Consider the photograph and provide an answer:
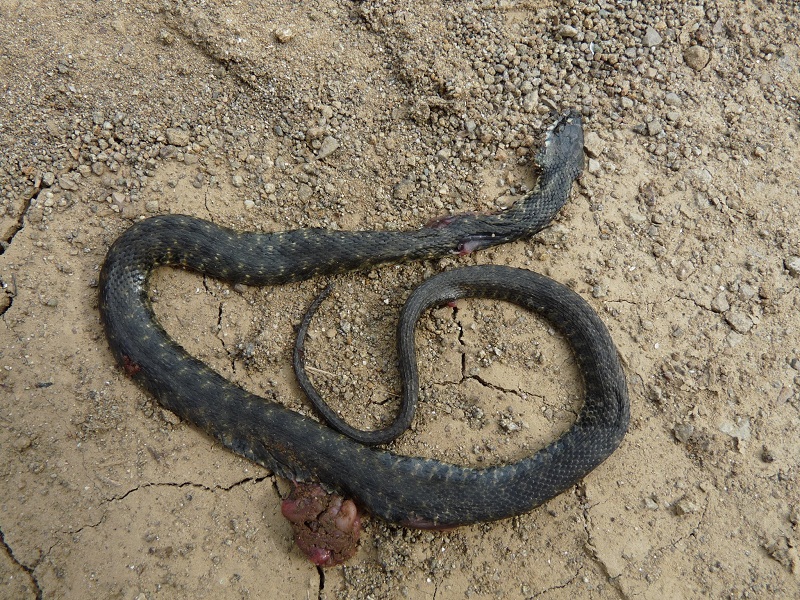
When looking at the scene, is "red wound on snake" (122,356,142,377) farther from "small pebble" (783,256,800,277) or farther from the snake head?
"small pebble" (783,256,800,277)

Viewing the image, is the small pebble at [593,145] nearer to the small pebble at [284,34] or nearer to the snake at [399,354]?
the snake at [399,354]

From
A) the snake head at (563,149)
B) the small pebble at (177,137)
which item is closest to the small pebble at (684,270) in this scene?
the snake head at (563,149)

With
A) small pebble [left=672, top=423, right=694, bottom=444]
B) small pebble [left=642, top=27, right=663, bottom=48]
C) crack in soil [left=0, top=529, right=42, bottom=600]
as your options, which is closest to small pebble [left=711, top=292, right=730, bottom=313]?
small pebble [left=672, top=423, right=694, bottom=444]

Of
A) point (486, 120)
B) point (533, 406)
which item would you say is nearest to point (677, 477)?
point (533, 406)

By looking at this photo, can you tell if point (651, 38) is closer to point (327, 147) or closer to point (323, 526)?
point (327, 147)

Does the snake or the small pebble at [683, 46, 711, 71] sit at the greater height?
the small pebble at [683, 46, 711, 71]

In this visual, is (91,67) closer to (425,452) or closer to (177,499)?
(177,499)

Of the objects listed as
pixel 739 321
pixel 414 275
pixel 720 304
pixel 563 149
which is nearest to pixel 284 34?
pixel 414 275

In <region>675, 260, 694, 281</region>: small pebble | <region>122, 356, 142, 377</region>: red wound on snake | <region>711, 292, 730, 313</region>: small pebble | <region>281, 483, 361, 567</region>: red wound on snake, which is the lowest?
<region>281, 483, 361, 567</region>: red wound on snake
